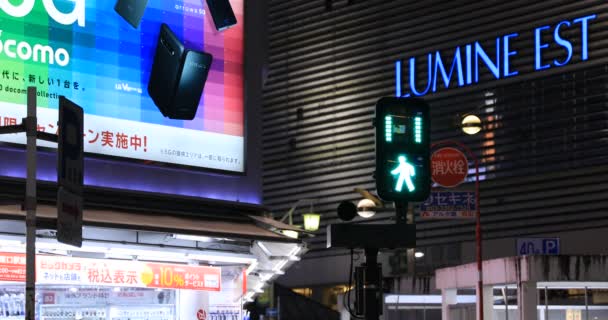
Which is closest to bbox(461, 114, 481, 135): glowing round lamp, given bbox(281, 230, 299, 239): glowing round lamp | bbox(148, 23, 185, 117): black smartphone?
bbox(281, 230, 299, 239): glowing round lamp

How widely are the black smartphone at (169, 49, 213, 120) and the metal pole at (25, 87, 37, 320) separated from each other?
9.02 meters

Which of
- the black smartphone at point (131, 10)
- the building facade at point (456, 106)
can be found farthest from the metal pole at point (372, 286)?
the building facade at point (456, 106)

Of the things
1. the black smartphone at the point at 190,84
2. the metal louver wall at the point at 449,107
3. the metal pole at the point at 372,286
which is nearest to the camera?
the metal pole at the point at 372,286

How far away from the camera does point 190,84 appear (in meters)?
18.0

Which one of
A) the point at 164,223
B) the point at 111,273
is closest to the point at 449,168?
the point at 164,223

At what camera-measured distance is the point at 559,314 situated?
2280 cm

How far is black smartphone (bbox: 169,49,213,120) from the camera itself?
58.6 feet

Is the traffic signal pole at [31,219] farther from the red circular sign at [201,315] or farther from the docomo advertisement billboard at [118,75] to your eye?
the red circular sign at [201,315]

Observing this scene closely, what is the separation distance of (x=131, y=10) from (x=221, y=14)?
5.83ft

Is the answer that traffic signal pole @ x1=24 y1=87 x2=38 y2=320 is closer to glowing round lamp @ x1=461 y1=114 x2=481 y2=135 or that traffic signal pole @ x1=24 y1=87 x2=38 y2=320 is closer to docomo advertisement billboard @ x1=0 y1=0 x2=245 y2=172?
docomo advertisement billboard @ x1=0 y1=0 x2=245 y2=172

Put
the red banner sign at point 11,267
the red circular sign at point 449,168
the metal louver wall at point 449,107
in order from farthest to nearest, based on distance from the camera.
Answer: the metal louver wall at point 449,107
the red circular sign at point 449,168
the red banner sign at point 11,267

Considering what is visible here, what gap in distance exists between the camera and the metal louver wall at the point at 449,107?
1302 inches

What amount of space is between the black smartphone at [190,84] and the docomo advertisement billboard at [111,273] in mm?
2420

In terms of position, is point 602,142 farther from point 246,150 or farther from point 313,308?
point 246,150
